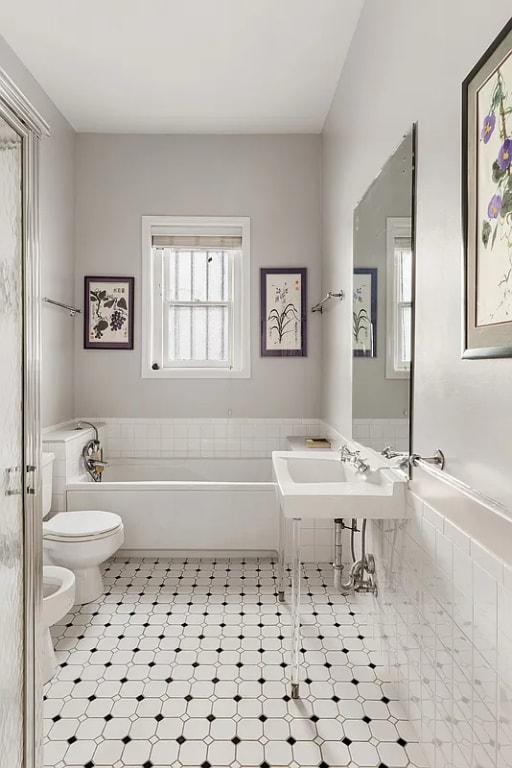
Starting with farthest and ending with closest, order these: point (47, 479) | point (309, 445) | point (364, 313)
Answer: point (309, 445), point (47, 479), point (364, 313)

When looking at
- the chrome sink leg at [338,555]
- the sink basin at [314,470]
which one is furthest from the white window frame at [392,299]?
the chrome sink leg at [338,555]

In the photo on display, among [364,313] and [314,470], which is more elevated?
[364,313]

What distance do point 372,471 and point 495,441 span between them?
3.08ft

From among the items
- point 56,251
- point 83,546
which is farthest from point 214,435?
point 56,251

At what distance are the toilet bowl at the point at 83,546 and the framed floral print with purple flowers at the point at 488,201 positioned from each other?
2.00 m

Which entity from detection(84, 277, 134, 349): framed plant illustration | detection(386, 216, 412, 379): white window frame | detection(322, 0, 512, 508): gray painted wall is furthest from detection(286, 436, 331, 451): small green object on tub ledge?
detection(322, 0, 512, 508): gray painted wall

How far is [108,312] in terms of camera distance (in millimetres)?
3801

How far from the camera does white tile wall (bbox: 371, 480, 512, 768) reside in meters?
1.13

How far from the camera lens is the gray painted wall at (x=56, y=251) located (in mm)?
3207

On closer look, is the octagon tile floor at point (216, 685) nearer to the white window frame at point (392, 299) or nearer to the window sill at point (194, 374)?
the white window frame at point (392, 299)

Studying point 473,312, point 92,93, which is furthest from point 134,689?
point 92,93

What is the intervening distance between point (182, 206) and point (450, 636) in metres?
3.28

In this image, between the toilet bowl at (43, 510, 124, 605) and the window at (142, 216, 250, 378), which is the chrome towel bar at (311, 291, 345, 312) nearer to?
the window at (142, 216, 250, 378)

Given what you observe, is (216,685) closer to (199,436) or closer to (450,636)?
(450,636)
